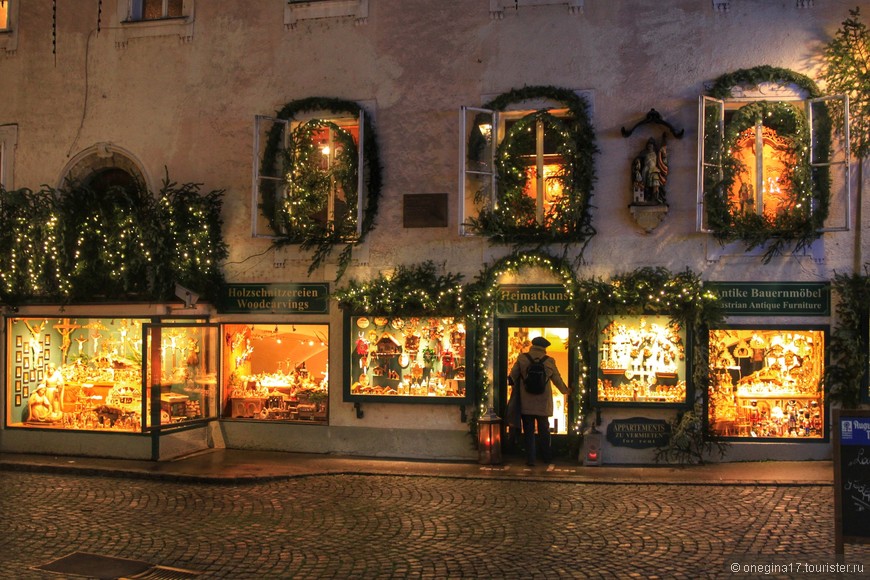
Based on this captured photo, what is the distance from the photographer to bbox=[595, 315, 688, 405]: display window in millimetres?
12695

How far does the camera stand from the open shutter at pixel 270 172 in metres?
14.3

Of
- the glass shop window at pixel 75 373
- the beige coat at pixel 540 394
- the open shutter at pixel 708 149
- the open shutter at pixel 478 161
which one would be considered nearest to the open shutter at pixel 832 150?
the open shutter at pixel 708 149

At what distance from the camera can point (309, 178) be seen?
13906 mm

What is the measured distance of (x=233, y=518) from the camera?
32.1 ft

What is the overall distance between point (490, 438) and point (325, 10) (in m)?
7.31

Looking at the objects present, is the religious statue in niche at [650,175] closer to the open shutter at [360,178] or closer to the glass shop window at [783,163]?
the glass shop window at [783,163]

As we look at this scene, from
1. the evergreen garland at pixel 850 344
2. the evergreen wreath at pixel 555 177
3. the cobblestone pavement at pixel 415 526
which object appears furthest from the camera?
the evergreen wreath at pixel 555 177

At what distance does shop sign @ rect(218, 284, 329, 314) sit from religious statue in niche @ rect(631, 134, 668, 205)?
506cm

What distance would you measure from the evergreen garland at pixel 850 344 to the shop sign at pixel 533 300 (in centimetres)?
379

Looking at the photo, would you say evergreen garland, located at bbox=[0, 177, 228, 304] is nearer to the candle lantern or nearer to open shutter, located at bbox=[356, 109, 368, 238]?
open shutter, located at bbox=[356, 109, 368, 238]

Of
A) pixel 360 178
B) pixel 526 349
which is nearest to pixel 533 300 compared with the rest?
pixel 526 349

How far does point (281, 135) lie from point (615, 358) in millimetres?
6431

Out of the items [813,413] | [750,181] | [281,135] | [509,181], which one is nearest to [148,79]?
[281,135]

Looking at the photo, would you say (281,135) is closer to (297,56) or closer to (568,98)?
(297,56)
